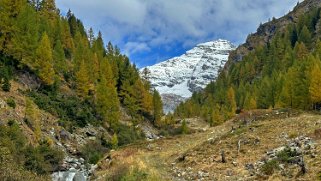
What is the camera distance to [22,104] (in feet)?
160

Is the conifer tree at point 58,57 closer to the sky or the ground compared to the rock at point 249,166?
closer to the sky

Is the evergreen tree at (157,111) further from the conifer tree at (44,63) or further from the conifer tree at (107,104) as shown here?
the conifer tree at (44,63)

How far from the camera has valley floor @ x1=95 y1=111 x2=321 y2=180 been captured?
77.4 feet

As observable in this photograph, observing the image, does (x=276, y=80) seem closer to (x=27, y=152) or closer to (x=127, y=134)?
(x=127, y=134)

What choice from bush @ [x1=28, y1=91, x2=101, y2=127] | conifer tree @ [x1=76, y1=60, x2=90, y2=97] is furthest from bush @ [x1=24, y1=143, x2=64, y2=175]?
conifer tree @ [x1=76, y1=60, x2=90, y2=97]

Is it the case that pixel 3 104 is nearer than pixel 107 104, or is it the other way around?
pixel 3 104

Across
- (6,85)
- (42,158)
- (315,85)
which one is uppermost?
(6,85)

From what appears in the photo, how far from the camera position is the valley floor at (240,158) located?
2359cm

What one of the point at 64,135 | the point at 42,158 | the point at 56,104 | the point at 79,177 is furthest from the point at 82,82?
the point at 79,177

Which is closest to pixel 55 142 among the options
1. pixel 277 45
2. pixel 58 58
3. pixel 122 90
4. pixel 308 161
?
pixel 58 58

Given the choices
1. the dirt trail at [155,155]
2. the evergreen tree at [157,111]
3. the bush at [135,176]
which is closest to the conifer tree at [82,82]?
the evergreen tree at [157,111]

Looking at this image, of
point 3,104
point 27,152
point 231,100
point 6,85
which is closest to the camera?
point 27,152

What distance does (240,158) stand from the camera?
1141 inches

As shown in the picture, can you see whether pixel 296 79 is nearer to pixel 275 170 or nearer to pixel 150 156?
pixel 150 156
